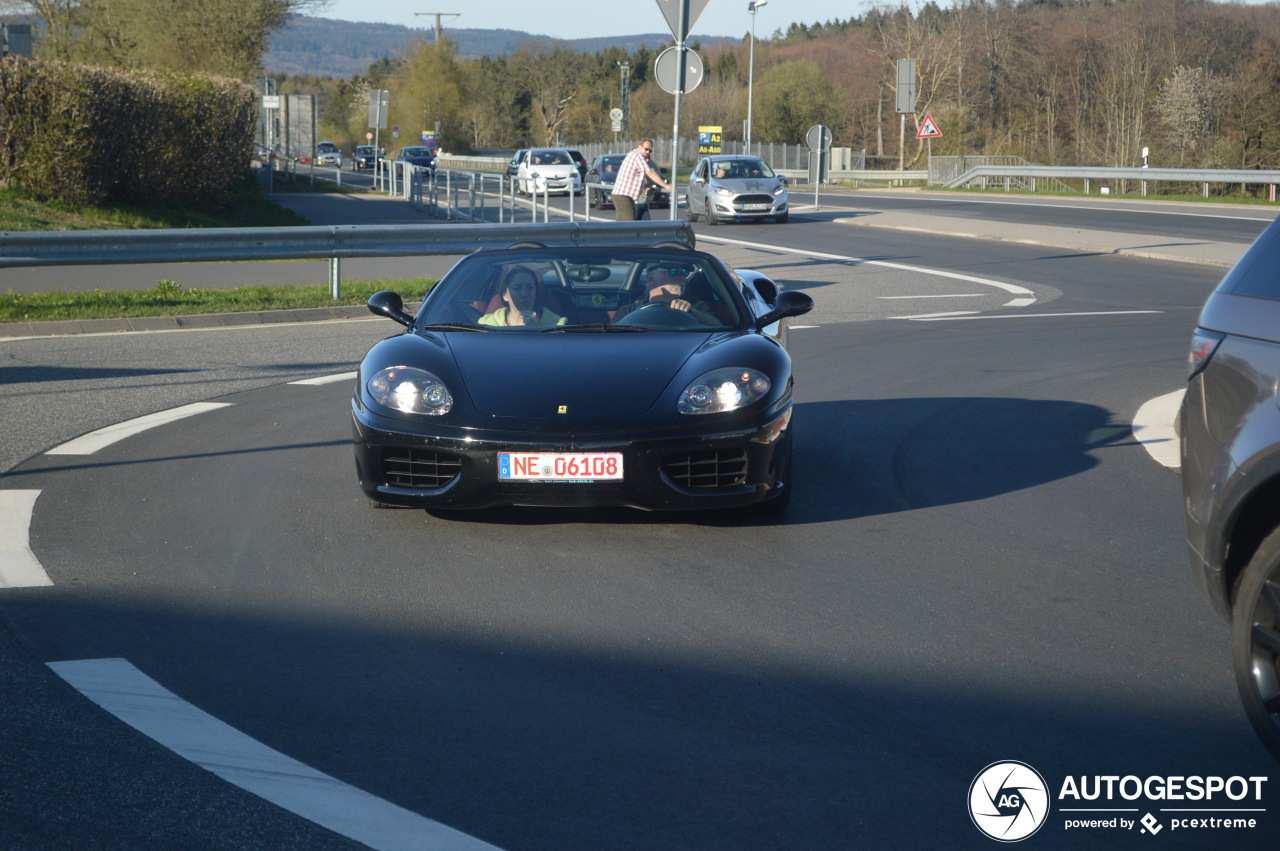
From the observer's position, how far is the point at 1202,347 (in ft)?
12.2

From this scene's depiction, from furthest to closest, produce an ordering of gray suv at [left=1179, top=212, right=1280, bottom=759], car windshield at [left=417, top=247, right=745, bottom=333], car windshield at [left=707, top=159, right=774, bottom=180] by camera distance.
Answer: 1. car windshield at [left=707, top=159, right=774, bottom=180]
2. car windshield at [left=417, top=247, right=745, bottom=333]
3. gray suv at [left=1179, top=212, right=1280, bottom=759]

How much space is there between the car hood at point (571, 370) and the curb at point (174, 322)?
293 inches

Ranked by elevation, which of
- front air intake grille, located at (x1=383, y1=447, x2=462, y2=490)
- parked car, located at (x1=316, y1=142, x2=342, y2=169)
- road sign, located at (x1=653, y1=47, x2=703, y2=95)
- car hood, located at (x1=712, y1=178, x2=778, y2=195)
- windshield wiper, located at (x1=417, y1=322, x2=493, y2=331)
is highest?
parked car, located at (x1=316, y1=142, x2=342, y2=169)

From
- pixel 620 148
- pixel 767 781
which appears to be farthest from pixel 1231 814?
pixel 620 148

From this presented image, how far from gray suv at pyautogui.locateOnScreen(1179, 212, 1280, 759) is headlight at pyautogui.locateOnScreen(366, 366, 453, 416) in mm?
3089

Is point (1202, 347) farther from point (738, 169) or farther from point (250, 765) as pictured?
point (738, 169)

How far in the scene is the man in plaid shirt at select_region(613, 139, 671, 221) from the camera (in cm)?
2030

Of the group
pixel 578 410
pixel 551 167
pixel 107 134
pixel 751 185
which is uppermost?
pixel 551 167

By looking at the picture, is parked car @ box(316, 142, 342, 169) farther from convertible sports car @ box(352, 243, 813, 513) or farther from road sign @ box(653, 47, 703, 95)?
convertible sports car @ box(352, 243, 813, 513)

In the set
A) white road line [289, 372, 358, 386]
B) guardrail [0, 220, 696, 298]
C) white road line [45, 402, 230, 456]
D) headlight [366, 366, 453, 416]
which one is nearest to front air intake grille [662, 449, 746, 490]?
headlight [366, 366, 453, 416]

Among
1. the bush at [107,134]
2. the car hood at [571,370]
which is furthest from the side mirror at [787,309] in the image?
the bush at [107,134]

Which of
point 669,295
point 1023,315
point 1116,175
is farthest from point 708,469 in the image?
point 1116,175

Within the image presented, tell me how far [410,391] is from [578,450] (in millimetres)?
888

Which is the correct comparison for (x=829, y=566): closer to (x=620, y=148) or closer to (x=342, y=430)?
(x=342, y=430)
